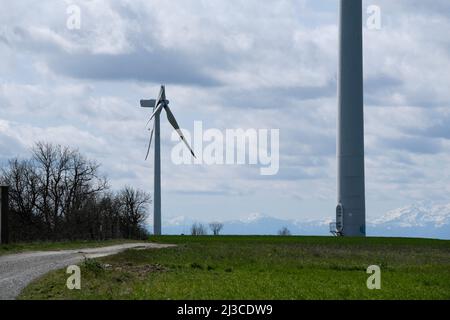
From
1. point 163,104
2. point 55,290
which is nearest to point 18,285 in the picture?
point 55,290

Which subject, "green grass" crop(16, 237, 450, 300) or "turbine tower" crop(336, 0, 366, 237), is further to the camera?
"turbine tower" crop(336, 0, 366, 237)

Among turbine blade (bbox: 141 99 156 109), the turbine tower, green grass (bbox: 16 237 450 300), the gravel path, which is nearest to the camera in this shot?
green grass (bbox: 16 237 450 300)

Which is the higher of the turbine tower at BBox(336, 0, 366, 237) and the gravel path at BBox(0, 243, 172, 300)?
the turbine tower at BBox(336, 0, 366, 237)

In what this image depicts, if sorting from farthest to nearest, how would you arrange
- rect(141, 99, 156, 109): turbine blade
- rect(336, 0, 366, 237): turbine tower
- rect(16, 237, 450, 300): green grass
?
1. rect(141, 99, 156, 109): turbine blade
2. rect(336, 0, 366, 237): turbine tower
3. rect(16, 237, 450, 300): green grass

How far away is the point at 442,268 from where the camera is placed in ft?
115

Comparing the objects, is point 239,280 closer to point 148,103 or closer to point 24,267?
point 24,267

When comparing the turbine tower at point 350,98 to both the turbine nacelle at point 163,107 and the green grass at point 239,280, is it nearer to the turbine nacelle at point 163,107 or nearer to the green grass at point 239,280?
the turbine nacelle at point 163,107

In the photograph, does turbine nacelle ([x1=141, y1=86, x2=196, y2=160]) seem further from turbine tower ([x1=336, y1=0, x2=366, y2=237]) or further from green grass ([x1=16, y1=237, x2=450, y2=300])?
green grass ([x1=16, y1=237, x2=450, y2=300])

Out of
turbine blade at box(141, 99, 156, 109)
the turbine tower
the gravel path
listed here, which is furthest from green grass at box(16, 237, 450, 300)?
turbine blade at box(141, 99, 156, 109)

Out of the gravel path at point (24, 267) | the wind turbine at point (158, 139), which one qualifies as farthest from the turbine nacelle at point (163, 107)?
the gravel path at point (24, 267)

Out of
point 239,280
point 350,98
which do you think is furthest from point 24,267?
point 350,98

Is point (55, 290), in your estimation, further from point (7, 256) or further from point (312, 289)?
point (7, 256)

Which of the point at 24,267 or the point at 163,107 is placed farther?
the point at 163,107
